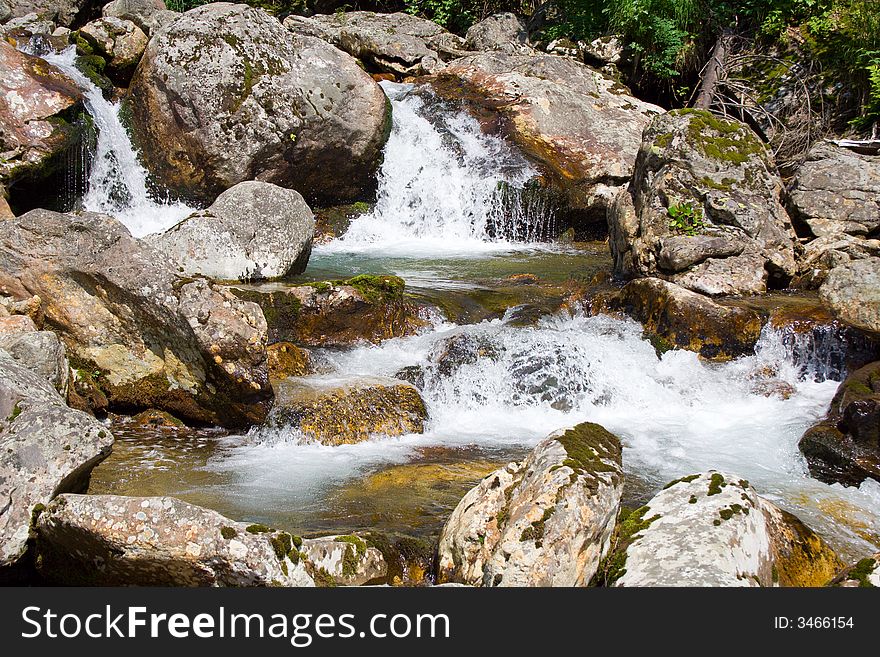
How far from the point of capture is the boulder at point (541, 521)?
4.12 meters

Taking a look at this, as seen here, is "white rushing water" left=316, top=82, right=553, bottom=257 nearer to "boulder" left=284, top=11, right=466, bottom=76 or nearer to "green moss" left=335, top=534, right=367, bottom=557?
"boulder" left=284, top=11, right=466, bottom=76

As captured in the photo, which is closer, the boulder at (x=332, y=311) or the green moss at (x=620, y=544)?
the green moss at (x=620, y=544)

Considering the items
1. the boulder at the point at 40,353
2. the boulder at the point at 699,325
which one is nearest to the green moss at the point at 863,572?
the boulder at the point at 699,325

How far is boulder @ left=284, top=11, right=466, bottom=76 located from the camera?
18266 mm

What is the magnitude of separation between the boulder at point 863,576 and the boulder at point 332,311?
5821 millimetres

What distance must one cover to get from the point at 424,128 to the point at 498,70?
97.3 inches

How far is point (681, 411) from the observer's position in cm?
859

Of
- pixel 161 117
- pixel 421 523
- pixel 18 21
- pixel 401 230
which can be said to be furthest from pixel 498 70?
pixel 421 523

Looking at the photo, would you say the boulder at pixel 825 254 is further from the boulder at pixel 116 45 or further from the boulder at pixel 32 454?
the boulder at pixel 116 45

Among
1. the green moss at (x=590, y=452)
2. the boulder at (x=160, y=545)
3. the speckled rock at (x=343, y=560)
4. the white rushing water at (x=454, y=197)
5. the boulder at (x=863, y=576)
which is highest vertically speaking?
the white rushing water at (x=454, y=197)

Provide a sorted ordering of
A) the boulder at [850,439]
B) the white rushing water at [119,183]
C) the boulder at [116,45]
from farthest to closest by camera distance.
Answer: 1. the boulder at [116,45]
2. the white rushing water at [119,183]
3. the boulder at [850,439]

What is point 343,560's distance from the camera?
452 centimetres

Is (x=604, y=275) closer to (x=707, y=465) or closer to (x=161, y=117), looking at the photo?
(x=707, y=465)

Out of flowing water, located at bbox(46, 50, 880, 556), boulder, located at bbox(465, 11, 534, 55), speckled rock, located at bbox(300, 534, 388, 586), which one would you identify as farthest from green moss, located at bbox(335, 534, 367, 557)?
boulder, located at bbox(465, 11, 534, 55)
